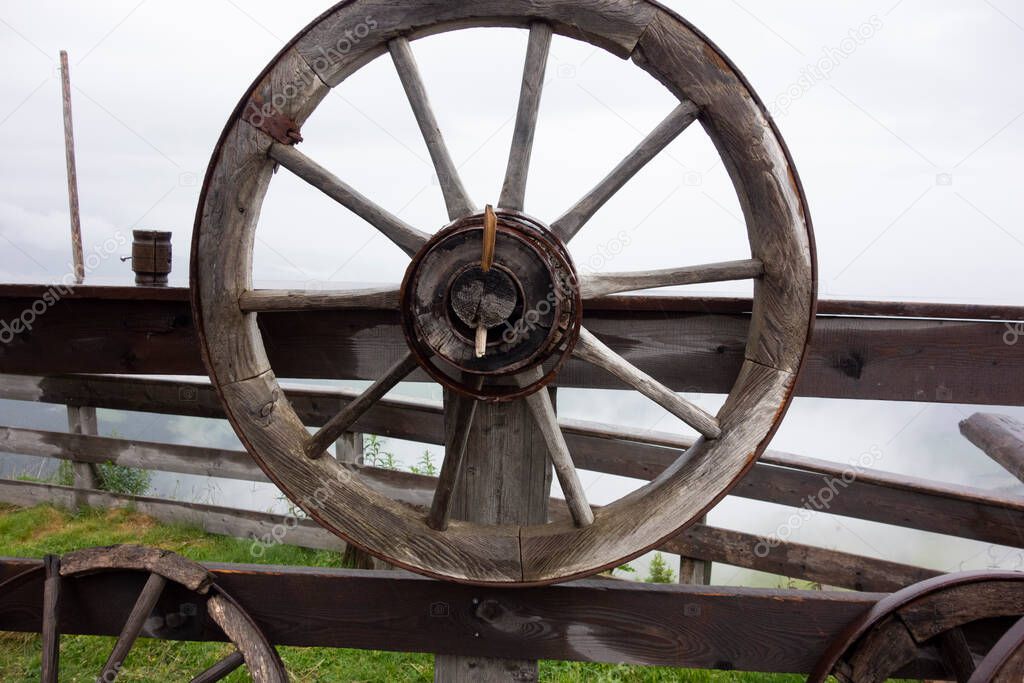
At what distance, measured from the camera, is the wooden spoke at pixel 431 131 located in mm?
1501

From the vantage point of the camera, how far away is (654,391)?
154 centimetres

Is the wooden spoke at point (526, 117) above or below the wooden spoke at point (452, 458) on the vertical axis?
above

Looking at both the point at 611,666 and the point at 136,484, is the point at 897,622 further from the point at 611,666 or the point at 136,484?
the point at 136,484

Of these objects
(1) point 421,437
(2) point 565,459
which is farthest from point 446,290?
(1) point 421,437

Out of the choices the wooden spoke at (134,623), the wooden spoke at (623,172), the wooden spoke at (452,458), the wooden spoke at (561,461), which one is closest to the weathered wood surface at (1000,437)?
the wooden spoke at (561,461)

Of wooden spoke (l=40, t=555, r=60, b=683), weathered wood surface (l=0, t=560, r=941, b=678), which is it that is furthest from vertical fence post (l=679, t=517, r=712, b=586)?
wooden spoke (l=40, t=555, r=60, b=683)

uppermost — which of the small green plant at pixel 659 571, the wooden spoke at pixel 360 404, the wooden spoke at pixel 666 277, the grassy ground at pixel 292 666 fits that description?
the wooden spoke at pixel 666 277

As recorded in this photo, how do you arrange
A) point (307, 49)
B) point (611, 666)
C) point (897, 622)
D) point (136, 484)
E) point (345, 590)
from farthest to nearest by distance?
point (136, 484)
point (611, 666)
point (345, 590)
point (897, 622)
point (307, 49)

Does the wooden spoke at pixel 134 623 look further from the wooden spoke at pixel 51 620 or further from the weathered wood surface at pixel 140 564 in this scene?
the wooden spoke at pixel 51 620

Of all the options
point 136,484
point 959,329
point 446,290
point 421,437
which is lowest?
point 136,484

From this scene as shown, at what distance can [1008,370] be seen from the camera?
188 centimetres

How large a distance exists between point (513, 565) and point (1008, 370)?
1467 mm

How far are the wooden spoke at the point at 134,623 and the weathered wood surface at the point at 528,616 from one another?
0.23ft

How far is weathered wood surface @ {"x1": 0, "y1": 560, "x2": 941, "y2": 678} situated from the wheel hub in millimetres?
702
